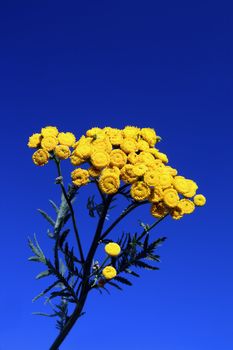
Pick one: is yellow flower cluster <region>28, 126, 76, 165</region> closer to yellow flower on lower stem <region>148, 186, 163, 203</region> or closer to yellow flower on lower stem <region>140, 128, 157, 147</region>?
yellow flower on lower stem <region>140, 128, 157, 147</region>

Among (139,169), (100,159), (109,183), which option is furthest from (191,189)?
(100,159)

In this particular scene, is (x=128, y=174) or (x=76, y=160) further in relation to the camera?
(x=76, y=160)

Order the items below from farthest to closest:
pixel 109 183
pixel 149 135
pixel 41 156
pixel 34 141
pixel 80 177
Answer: pixel 149 135 < pixel 34 141 < pixel 41 156 < pixel 80 177 < pixel 109 183

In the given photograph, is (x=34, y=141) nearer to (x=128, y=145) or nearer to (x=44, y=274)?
(x=128, y=145)

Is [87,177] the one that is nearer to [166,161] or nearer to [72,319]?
[166,161]

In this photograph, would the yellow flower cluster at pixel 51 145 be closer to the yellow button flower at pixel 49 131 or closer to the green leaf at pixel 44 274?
the yellow button flower at pixel 49 131

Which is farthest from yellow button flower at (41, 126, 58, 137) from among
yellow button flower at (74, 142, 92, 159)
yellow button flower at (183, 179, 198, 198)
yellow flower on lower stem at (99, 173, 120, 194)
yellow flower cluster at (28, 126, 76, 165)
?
yellow button flower at (183, 179, 198, 198)

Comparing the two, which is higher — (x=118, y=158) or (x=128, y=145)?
(x=128, y=145)

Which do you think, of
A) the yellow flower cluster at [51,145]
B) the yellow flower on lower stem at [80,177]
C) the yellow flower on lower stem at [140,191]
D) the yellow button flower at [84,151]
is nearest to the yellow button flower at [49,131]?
the yellow flower cluster at [51,145]
